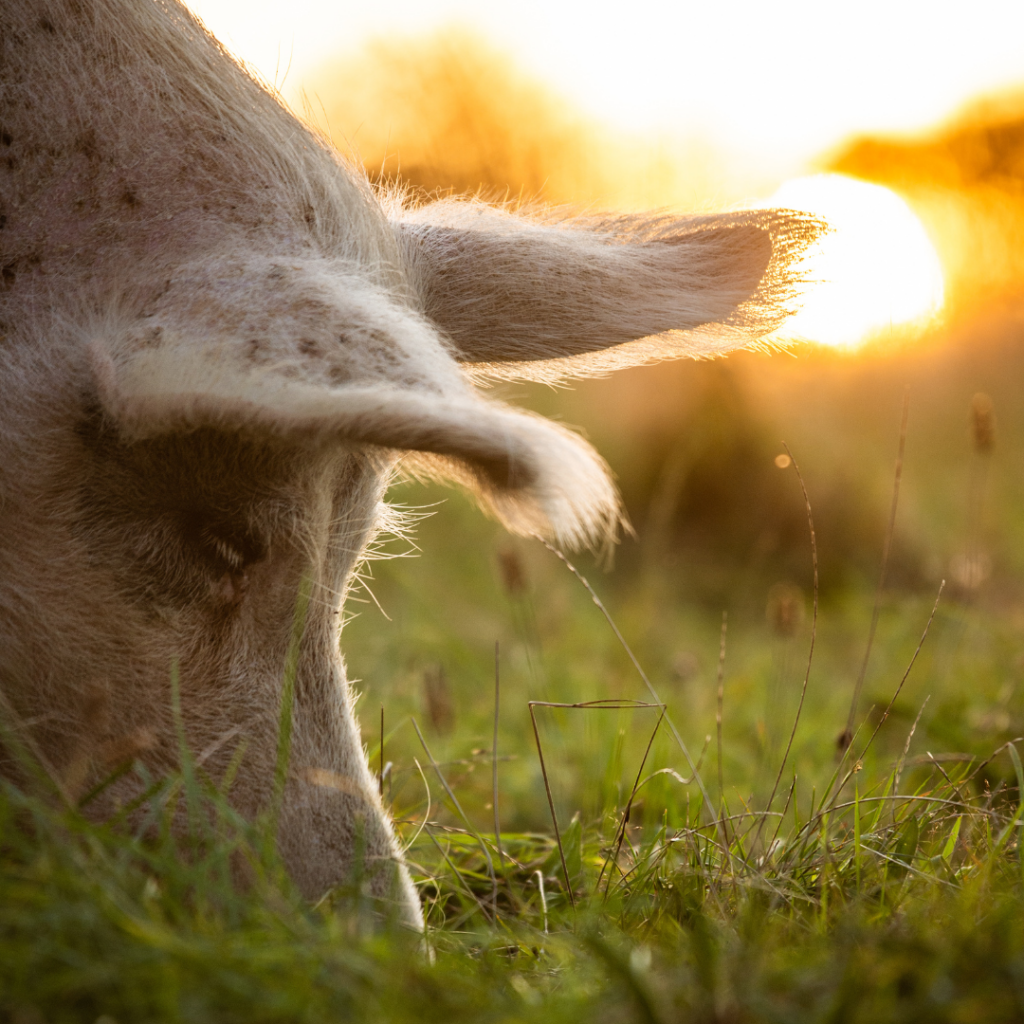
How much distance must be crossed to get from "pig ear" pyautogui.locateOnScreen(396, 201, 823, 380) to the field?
1.34ft

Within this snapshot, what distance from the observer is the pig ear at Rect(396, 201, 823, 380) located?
1.97m

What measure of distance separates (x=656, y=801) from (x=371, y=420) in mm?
1699

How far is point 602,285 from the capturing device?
77.5 inches

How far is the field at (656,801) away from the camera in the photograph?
3.51 ft

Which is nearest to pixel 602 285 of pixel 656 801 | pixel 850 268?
pixel 850 268

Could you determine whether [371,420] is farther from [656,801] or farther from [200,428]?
[656,801]

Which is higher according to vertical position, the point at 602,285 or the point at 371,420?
the point at 602,285

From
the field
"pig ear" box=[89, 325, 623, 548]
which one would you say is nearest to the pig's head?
"pig ear" box=[89, 325, 623, 548]

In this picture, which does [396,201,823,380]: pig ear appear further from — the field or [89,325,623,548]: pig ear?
[89,325,623,548]: pig ear

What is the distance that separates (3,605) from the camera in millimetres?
1486

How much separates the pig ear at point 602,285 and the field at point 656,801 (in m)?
0.41

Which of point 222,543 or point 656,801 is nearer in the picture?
point 222,543

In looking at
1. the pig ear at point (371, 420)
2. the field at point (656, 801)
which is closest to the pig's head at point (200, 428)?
the pig ear at point (371, 420)

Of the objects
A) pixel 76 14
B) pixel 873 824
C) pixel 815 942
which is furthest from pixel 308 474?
pixel 873 824
